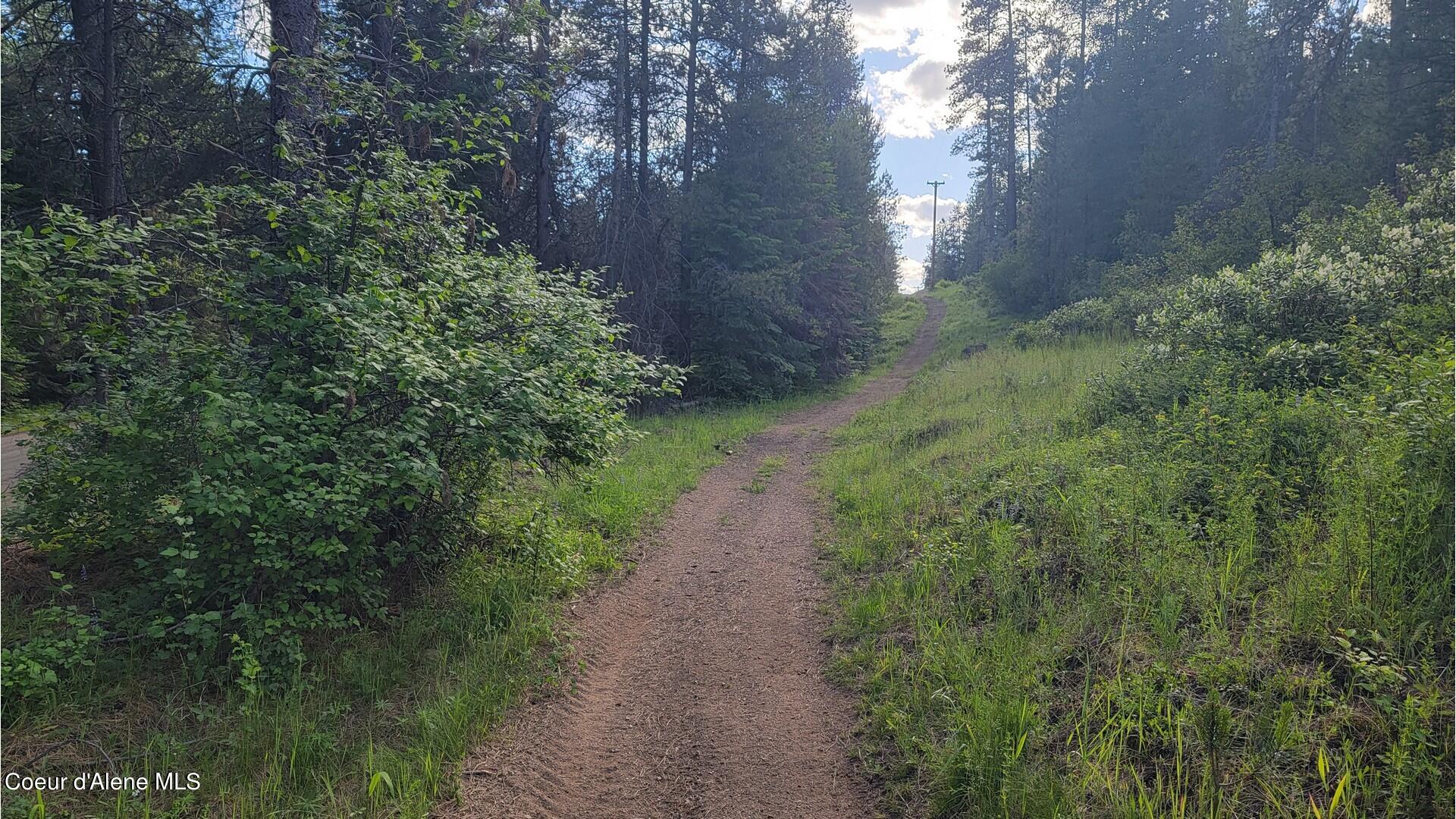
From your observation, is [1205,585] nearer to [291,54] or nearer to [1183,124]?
[291,54]

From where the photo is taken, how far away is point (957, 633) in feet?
14.4

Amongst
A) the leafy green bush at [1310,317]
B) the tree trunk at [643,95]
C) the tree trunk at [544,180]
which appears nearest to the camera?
the leafy green bush at [1310,317]

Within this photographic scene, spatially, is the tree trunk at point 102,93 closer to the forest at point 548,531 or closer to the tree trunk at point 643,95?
the forest at point 548,531

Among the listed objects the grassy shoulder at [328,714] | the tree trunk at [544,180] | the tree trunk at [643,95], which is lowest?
the grassy shoulder at [328,714]

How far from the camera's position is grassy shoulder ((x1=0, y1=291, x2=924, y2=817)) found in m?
3.22

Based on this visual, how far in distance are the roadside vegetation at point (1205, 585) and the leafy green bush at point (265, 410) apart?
3.38 meters

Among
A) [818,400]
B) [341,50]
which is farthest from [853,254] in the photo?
[341,50]

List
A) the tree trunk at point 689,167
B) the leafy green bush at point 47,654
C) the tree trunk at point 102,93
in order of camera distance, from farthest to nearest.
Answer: the tree trunk at point 689,167 → the tree trunk at point 102,93 → the leafy green bush at point 47,654

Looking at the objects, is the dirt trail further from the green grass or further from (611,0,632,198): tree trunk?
(611,0,632,198): tree trunk

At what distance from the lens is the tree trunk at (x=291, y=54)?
5.21 metres

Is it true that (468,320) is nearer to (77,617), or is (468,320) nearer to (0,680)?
(77,617)

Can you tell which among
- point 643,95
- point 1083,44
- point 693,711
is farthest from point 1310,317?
point 1083,44

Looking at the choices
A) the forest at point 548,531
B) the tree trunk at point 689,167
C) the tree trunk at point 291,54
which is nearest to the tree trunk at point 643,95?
the tree trunk at point 689,167

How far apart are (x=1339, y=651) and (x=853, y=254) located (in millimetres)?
21611
